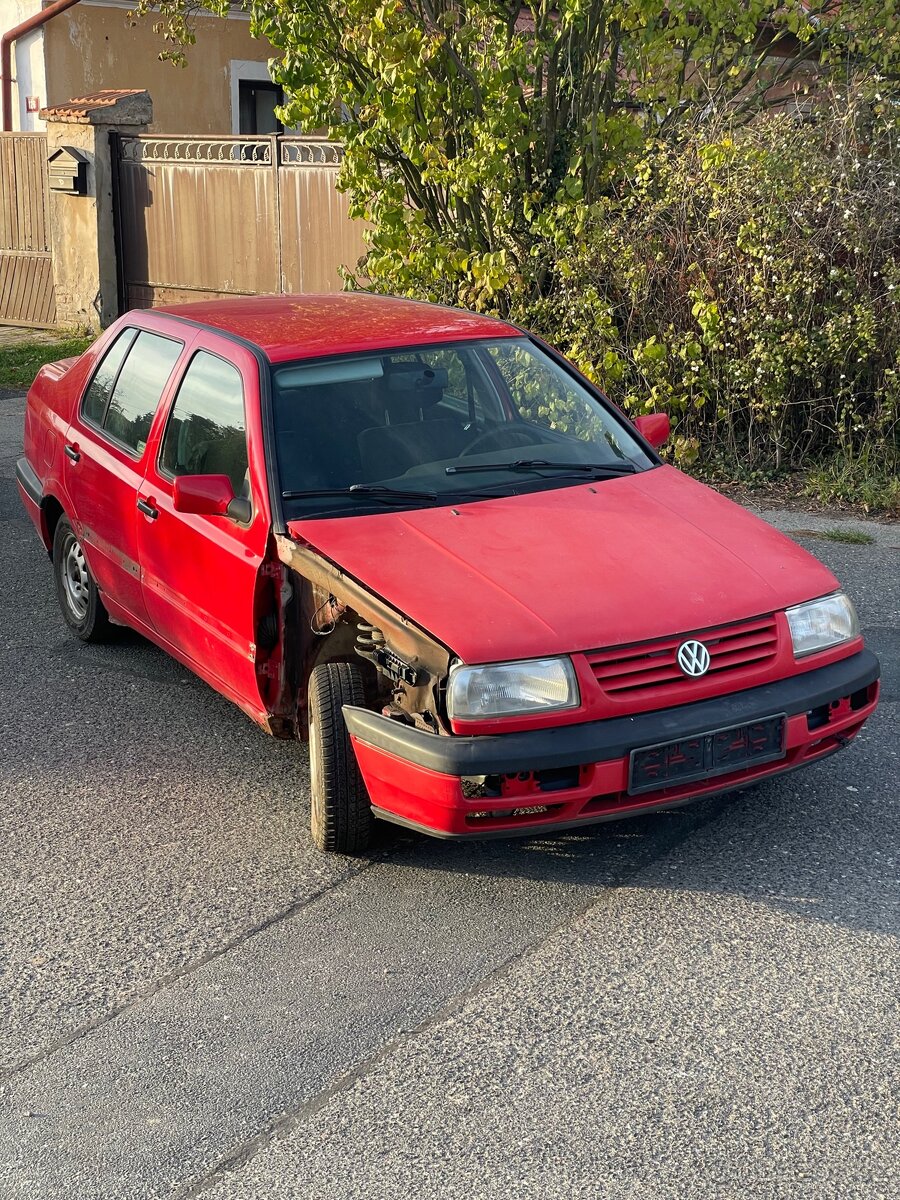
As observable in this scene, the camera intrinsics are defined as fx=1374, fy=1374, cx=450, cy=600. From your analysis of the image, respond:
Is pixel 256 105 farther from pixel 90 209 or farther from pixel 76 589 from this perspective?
pixel 76 589

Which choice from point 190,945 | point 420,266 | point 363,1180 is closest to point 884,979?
point 363,1180

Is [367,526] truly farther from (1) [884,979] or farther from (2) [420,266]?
(2) [420,266]

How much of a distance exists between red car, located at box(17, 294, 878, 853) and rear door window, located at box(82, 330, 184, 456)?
2 cm

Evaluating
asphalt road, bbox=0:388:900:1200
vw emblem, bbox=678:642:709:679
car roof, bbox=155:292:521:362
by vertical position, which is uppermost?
car roof, bbox=155:292:521:362

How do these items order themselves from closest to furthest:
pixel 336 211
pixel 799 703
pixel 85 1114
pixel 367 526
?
1. pixel 85 1114
2. pixel 799 703
3. pixel 367 526
4. pixel 336 211

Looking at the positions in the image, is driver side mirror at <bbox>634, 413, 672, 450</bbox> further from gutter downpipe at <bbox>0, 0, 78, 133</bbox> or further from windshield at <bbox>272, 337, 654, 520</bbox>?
gutter downpipe at <bbox>0, 0, 78, 133</bbox>

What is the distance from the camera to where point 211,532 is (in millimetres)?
4785

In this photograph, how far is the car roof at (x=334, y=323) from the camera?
5.05m

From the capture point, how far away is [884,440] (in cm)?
894

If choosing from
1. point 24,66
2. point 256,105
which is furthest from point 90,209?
point 256,105

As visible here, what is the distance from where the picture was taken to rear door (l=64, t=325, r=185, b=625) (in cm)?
546

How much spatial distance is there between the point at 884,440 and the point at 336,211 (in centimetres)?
605

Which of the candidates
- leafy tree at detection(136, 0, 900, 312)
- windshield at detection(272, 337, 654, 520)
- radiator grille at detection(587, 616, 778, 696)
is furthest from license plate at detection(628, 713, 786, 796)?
leafy tree at detection(136, 0, 900, 312)

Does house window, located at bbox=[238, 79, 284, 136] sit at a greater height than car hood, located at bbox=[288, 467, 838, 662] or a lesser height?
greater
